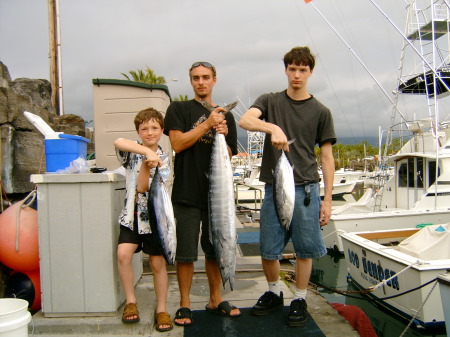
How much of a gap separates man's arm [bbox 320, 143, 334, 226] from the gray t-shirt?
0.07 metres

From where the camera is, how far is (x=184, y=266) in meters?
3.00

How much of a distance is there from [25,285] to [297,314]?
2343 mm

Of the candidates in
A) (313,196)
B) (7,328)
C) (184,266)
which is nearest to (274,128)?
(313,196)

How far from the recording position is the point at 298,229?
301cm

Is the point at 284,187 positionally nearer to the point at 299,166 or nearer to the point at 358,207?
the point at 299,166

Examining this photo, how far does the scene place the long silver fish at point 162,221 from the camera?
2.68m

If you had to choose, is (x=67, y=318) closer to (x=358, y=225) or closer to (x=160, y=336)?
(x=160, y=336)

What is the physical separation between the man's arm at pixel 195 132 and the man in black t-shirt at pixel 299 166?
240 millimetres

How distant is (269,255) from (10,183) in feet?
9.09

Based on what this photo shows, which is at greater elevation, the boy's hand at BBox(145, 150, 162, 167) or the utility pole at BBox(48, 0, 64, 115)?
the utility pole at BBox(48, 0, 64, 115)

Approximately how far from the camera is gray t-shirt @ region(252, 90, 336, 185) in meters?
3.02

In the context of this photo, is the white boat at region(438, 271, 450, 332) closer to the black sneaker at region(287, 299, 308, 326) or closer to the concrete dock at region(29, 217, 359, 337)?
the concrete dock at region(29, 217, 359, 337)

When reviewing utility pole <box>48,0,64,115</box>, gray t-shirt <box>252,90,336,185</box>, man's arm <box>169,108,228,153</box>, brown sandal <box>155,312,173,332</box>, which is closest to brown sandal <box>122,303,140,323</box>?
Answer: brown sandal <box>155,312,173,332</box>

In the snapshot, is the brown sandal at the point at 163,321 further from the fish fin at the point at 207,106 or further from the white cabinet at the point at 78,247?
the fish fin at the point at 207,106
